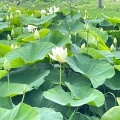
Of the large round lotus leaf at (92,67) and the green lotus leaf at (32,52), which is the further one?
the green lotus leaf at (32,52)

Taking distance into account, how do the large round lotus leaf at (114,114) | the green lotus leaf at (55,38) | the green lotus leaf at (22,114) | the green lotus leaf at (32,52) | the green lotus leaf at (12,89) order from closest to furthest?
the green lotus leaf at (22,114), the large round lotus leaf at (114,114), the green lotus leaf at (12,89), the green lotus leaf at (32,52), the green lotus leaf at (55,38)

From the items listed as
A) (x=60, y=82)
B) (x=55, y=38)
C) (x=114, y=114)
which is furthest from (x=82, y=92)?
(x=55, y=38)

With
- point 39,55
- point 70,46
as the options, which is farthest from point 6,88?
point 70,46

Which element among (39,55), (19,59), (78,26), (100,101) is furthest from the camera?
(78,26)

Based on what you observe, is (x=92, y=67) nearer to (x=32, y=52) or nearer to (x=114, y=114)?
(x=32, y=52)

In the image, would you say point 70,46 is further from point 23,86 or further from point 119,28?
point 119,28

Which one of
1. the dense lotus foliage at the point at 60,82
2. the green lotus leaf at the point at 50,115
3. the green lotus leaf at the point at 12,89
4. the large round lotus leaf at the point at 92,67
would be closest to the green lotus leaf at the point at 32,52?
the dense lotus foliage at the point at 60,82

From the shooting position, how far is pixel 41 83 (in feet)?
4.36

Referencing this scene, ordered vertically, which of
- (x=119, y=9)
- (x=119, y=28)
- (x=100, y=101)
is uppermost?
(x=100, y=101)

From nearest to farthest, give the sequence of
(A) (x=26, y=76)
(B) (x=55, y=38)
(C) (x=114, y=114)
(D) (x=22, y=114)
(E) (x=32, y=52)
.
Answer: (D) (x=22, y=114)
(C) (x=114, y=114)
(A) (x=26, y=76)
(E) (x=32, y=52)
(B) (x=55, y=38)

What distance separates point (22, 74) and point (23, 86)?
0.61 feet

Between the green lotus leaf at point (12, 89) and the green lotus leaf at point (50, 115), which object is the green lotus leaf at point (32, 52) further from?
the green lotus leaf at point (50, 115)

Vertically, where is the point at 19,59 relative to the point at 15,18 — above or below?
above

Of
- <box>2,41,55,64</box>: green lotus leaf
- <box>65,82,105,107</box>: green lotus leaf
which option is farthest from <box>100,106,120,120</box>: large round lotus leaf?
<box>2,41,55,64</box>: green lotus leaf
